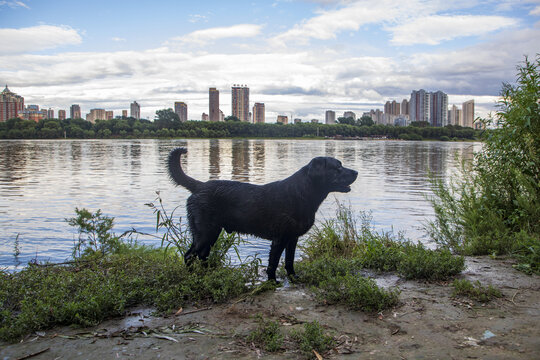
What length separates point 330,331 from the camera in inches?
155

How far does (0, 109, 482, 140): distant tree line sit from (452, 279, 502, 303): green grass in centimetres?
11992

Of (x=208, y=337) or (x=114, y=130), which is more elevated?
(x=114, y=130)

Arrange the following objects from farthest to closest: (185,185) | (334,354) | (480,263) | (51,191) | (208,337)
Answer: (51,191) → (480,263) → (185,185) → (208,337) → (334,354)

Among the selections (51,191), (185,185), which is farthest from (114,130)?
(185,185)

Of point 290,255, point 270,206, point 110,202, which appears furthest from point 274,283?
point 110,202

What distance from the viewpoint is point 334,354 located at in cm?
354

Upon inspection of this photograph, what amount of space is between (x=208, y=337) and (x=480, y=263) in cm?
470

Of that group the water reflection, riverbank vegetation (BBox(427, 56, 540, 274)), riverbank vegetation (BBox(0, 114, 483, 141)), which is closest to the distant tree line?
riverbank vegetation (BBox(0, 114, 483, 141))

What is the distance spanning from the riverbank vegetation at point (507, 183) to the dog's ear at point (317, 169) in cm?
389

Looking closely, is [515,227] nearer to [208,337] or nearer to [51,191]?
[208,337]

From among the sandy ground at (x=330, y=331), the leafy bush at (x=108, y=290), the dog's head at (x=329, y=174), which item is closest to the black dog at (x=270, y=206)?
the dog's head at (x=329, y=174)

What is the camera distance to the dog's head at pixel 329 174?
5.23m

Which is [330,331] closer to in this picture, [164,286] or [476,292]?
[476,292]

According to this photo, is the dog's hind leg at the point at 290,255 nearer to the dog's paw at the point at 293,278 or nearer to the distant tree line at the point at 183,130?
the dog's paw at the point at 293,278
